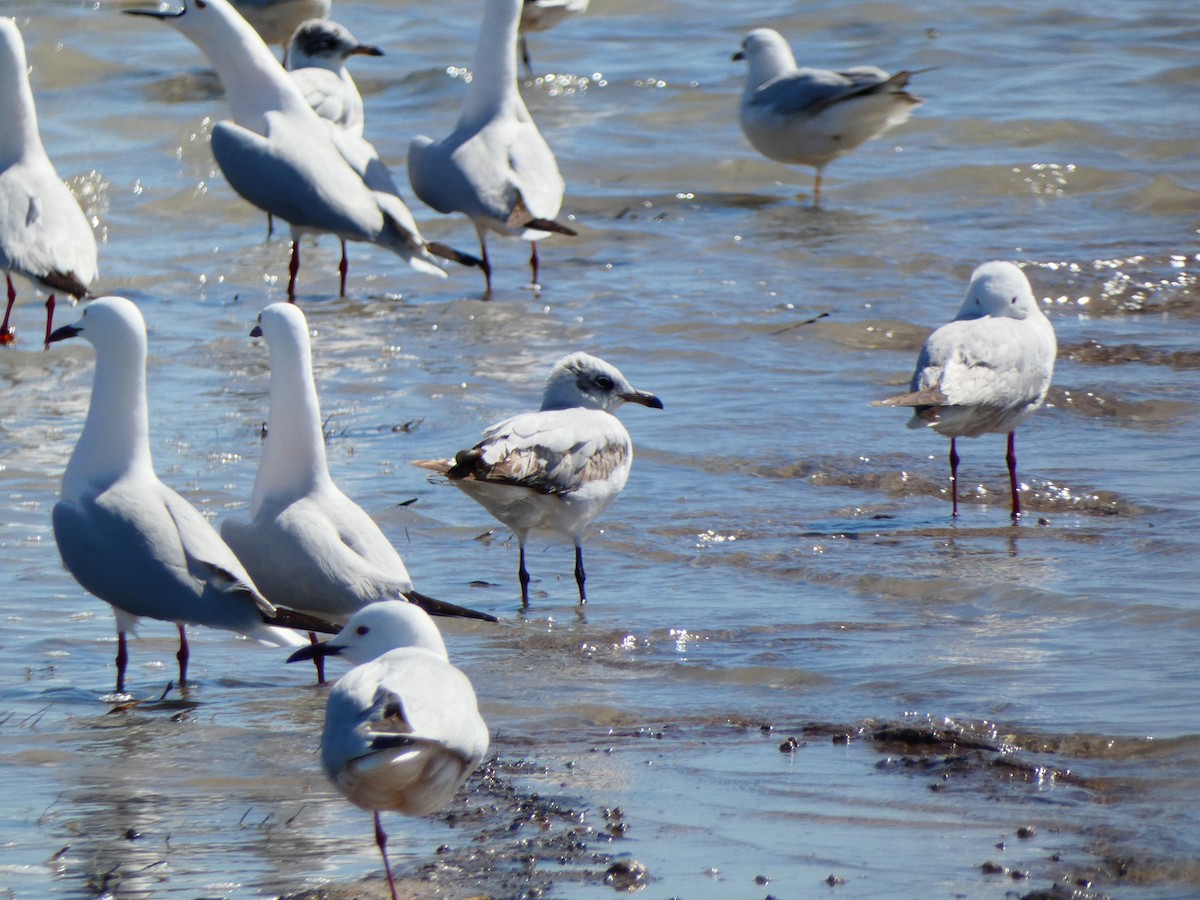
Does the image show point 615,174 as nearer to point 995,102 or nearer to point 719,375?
point 995,102

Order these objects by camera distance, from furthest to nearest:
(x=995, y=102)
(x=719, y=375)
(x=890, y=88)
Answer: (x=995, y=102) → (x=890, y=88) → (x=719, y=375)

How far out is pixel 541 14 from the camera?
17.9 m

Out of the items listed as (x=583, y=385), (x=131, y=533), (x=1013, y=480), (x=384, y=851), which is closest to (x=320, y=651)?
(x=384, y=851)

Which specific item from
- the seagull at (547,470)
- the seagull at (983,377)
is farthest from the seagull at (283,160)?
the seagull at (547,470)

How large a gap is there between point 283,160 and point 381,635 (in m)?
6.78

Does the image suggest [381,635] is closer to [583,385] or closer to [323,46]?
[583,385]

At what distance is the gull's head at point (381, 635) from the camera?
166 inches

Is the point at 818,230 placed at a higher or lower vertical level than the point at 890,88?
lower

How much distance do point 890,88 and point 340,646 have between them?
9.89 m

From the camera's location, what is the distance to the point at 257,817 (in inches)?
170

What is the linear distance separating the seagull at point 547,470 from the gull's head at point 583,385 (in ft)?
0.17

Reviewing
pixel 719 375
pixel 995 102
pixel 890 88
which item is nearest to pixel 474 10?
pixel 995 102

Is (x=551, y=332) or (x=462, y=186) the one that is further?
(x=462, y=186)

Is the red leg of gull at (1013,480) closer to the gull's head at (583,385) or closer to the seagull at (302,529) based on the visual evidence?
the gull's head at (583,385)
